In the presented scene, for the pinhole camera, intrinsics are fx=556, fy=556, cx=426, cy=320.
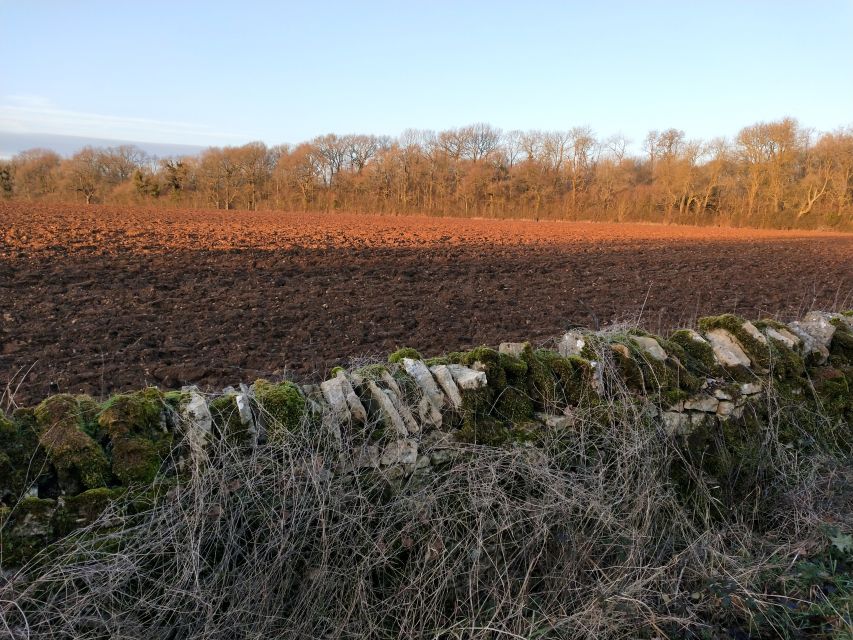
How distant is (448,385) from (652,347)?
1.80m

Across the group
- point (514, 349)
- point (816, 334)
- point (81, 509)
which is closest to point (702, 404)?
point (514, 349)

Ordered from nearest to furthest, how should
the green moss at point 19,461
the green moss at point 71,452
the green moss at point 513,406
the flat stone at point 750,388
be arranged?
the green moss at point 19,461, the green moss at point 71,452, the green moss at point 513,406, the flat stone at point 750,388

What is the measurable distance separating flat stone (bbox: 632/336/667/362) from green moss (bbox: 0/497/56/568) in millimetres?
3924

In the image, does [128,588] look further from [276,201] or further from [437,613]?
[276,201]

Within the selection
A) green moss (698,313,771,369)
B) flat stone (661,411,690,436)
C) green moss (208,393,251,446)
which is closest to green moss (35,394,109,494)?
green moss (208,393,251,446)

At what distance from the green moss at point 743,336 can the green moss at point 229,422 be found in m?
3.97

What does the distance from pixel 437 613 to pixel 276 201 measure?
81.1 m

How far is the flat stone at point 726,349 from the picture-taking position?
4590 millimetres

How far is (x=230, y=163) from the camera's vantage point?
271ft

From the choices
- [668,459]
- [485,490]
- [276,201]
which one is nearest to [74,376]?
[485,490]

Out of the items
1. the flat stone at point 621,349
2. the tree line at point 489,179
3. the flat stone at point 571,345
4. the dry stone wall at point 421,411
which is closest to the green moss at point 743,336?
the dry stone wall at point 421,411

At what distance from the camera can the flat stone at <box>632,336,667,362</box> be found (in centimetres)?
430

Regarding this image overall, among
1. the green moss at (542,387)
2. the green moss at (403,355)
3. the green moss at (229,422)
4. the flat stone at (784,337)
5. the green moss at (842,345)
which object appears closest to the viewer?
the green moss at (229,422)

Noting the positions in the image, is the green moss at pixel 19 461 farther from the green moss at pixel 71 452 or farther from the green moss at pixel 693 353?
the green moss at pixel 693 353
